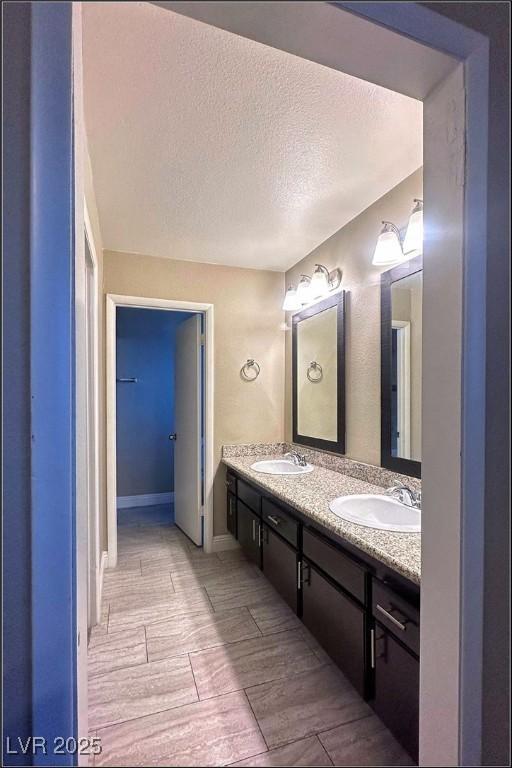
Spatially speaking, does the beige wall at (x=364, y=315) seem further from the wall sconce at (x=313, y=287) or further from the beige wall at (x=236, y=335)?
the beige wall at (x=236, y=335)

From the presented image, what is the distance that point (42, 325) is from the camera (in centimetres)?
44

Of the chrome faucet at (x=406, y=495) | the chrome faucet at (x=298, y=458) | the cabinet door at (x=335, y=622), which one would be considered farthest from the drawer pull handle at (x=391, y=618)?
the chrome faucet at (x=298, y=458)

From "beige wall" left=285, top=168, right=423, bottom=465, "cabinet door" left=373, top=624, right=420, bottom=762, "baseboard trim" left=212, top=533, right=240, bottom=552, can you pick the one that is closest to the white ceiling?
"beige wall" left=285, top=168, right=423, bottom=465

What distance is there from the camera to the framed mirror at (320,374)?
225cm

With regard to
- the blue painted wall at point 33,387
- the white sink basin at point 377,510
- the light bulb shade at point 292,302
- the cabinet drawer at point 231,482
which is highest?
the light bulb shade at point 292,302

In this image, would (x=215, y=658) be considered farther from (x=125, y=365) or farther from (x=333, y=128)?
(x=125, y=365)

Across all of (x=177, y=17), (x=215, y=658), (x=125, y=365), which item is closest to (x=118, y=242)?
(x=177, y=17)

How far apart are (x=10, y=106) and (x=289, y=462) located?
249cm

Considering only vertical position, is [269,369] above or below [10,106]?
below

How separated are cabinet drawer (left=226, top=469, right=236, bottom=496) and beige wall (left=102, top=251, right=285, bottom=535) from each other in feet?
0.21

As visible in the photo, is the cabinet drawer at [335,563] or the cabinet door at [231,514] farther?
the cabinet door at [231,514]

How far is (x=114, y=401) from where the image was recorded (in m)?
2.63

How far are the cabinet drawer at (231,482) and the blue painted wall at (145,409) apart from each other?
173 centimetres

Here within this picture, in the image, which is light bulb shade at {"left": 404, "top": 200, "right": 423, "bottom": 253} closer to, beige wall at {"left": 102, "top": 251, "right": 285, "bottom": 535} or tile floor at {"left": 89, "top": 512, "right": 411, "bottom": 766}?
beige wall at {"left": 102, "top": 251, "right": 285, "bottom": 535}
